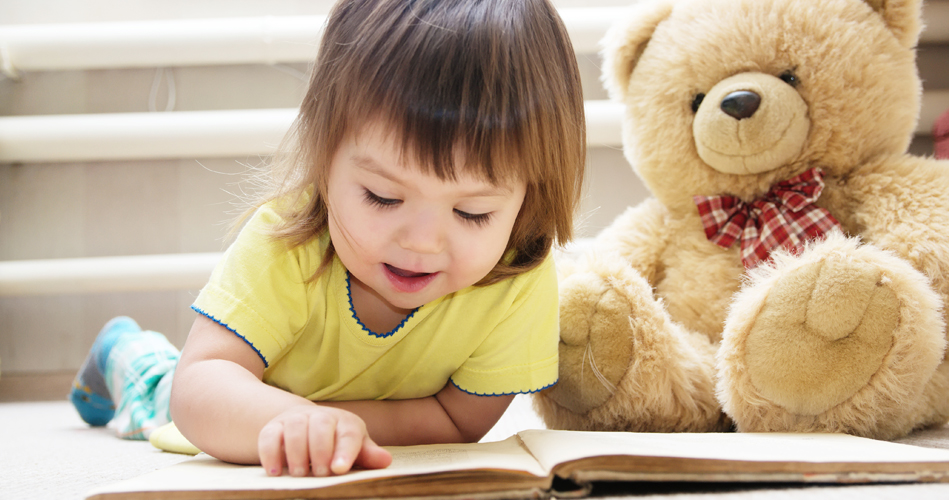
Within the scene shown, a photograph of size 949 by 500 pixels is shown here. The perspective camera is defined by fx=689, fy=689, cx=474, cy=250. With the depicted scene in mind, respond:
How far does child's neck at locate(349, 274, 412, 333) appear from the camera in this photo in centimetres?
65

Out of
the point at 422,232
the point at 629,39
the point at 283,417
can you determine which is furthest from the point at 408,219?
the point at 629,39

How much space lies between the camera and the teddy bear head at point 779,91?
2.37ft

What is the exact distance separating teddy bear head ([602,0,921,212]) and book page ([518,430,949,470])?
1.03ft

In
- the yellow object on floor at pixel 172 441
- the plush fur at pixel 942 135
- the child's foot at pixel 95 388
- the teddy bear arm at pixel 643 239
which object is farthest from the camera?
the plush fur at pixel 942 135

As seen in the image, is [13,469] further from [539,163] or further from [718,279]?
[718,279]

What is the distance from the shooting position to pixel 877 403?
1.88ft

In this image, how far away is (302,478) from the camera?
1.26ft

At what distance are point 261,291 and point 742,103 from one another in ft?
1.66

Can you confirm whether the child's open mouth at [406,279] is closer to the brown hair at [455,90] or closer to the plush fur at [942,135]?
the brown hair at [455,90]

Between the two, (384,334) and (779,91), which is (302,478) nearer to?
(384,334)

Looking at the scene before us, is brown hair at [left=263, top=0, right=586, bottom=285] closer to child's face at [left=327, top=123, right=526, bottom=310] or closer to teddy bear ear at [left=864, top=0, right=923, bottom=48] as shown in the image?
child's face at [left=327, top=123, right=526, bottom=310]

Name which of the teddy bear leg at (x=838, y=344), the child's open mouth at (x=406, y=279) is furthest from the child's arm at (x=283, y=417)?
the teddy bear leg at (x=838, y=344)

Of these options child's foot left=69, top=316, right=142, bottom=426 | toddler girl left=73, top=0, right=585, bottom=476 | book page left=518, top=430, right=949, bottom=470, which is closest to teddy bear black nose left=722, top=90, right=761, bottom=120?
toddler girl left=73, top=0, right=585, bottom=476

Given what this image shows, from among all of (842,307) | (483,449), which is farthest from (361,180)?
(842,307)
